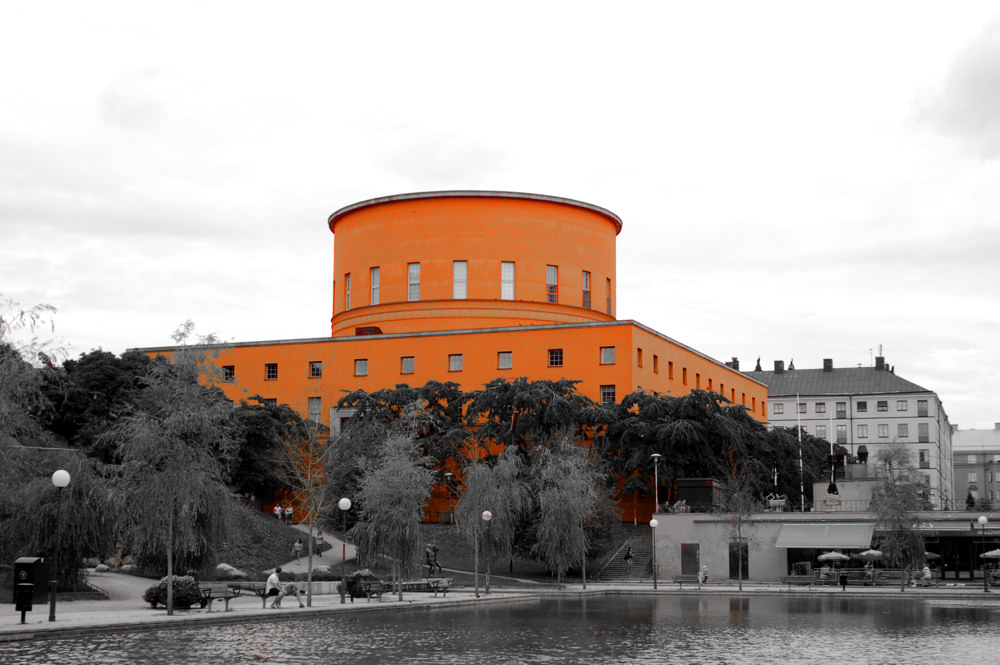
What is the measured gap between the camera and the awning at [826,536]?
167ft

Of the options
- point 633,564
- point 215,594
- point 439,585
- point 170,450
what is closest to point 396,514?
point 439,585

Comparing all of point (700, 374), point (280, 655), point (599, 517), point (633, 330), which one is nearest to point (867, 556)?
point (599, 517)

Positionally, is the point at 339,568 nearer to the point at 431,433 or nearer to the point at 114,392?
the point at 431,433

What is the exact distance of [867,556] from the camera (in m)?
49.4

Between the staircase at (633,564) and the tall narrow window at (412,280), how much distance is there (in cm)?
2173

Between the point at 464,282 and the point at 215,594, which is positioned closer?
the point at 215,594

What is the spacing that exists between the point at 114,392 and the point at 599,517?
81.6ft

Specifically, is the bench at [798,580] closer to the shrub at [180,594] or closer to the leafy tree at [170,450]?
the shrub at [180,594]

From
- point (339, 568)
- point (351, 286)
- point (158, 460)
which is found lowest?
point (339, 568)

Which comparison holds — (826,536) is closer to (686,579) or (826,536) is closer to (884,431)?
(686,579)

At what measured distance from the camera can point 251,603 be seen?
35938 mm

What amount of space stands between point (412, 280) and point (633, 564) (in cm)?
2495

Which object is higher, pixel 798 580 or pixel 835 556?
pixel 835 556

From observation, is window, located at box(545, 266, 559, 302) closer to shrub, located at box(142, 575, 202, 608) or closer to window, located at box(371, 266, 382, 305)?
window, located at box(371, 266, 382, 305)
